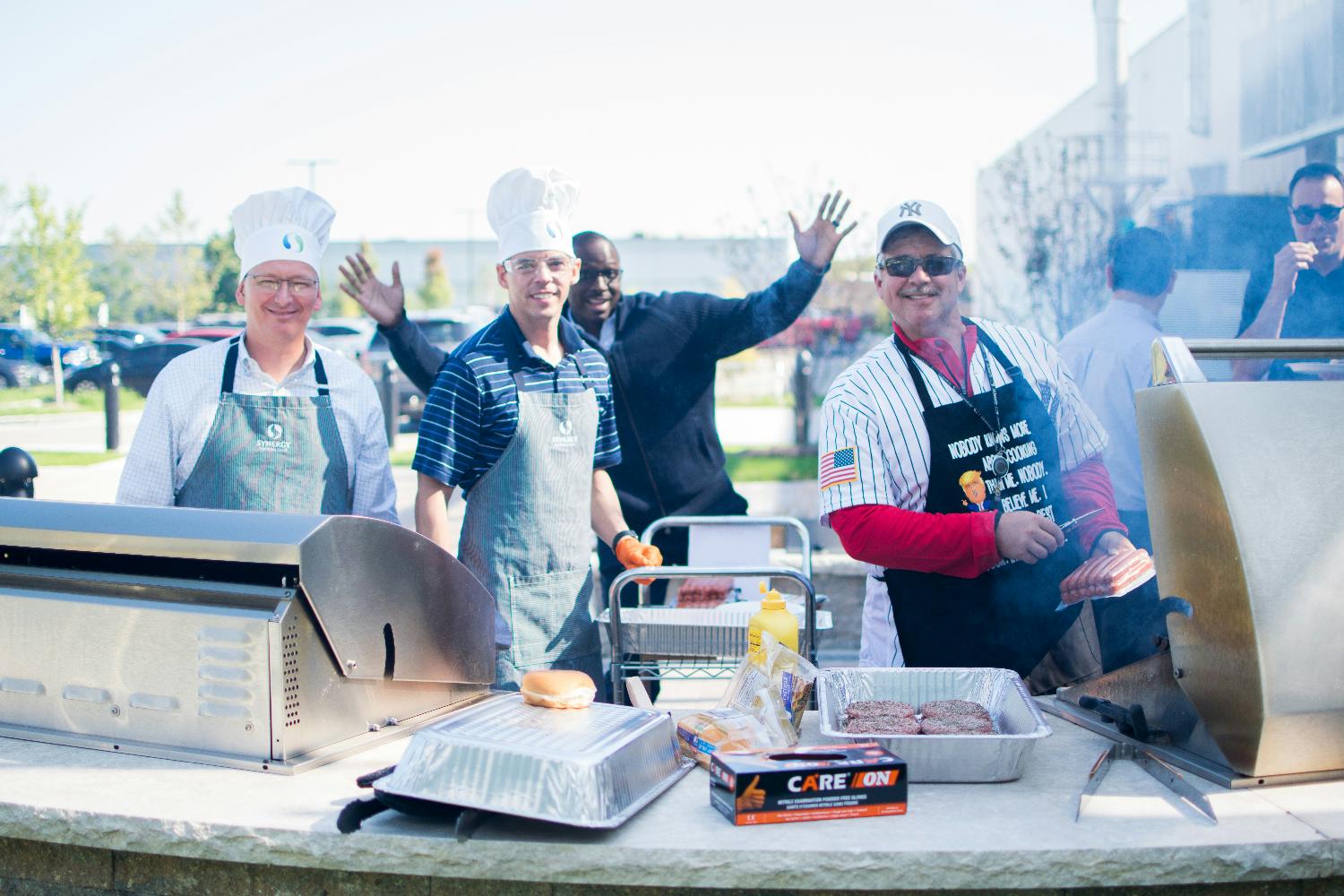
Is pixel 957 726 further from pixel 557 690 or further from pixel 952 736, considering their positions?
pixel 557 690

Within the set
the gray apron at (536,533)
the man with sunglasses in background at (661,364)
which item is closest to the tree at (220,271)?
the man with sunglasses in background at (661,364)

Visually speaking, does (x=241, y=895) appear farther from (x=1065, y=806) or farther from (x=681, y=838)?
(x=1065, y=806)

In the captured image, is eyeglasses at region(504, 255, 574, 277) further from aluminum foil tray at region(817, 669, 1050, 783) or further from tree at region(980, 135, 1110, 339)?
tree at region(980, 135, 1110, 339)

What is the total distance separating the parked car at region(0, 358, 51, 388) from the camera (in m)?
7.01

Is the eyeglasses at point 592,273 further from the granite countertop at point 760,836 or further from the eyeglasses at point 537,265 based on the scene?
the granite countertop at point 760,836

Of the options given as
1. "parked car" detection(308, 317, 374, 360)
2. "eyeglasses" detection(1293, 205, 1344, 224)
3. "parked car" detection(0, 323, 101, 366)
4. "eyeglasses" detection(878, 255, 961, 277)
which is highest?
"parked car" detection(308, 317, 374, 360)

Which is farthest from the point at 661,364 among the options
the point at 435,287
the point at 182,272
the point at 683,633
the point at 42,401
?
the point at 435,287

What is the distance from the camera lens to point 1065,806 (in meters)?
1.62

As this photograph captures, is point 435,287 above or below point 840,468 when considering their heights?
above

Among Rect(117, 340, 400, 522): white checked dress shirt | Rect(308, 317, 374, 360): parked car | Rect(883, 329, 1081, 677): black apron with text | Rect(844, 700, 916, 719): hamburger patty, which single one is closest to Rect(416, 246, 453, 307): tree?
Rect(308, 317, 374, 360): parked car

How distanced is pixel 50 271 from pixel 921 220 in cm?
756

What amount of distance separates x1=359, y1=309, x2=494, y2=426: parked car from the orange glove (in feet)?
24.9

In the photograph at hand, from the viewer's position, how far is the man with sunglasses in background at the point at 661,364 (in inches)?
149

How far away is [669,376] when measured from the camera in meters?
3.84
